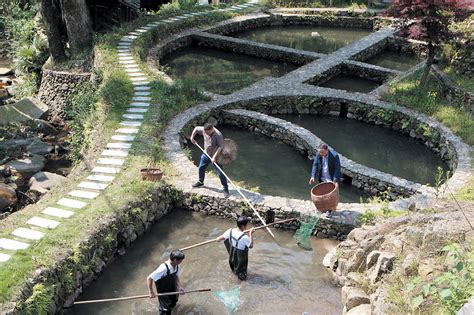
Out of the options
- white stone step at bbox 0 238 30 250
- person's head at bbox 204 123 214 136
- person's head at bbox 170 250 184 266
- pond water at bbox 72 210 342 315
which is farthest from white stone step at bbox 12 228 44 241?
person's head at bbox 204 123 214 136

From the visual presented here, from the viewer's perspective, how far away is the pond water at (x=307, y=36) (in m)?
25.7

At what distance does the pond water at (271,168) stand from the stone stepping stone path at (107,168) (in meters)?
2.04

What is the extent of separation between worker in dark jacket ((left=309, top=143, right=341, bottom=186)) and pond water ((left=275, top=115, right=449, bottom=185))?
4117 millimetres

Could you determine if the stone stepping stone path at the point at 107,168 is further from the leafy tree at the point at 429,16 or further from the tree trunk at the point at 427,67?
the tree trunk at the point at 427,67

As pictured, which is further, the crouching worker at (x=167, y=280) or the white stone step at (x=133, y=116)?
the white stone step at (x=133, y=116)

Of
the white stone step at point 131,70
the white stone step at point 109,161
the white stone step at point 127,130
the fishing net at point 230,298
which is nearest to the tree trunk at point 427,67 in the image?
the white stone step at point 127,130

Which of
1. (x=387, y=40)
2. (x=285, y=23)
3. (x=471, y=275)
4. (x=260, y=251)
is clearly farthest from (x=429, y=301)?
(x=285, y=23)

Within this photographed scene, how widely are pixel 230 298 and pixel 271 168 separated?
5.86m

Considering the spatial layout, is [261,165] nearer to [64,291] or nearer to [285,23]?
[64,291]

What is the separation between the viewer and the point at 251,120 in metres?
16.6

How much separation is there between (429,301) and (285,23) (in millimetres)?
24411

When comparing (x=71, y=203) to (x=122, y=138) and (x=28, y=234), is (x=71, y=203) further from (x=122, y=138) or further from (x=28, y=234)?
(x=122, y=138)

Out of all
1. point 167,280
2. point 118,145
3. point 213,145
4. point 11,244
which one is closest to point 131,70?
point 118,145

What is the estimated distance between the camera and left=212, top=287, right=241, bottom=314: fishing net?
917 centimetres
